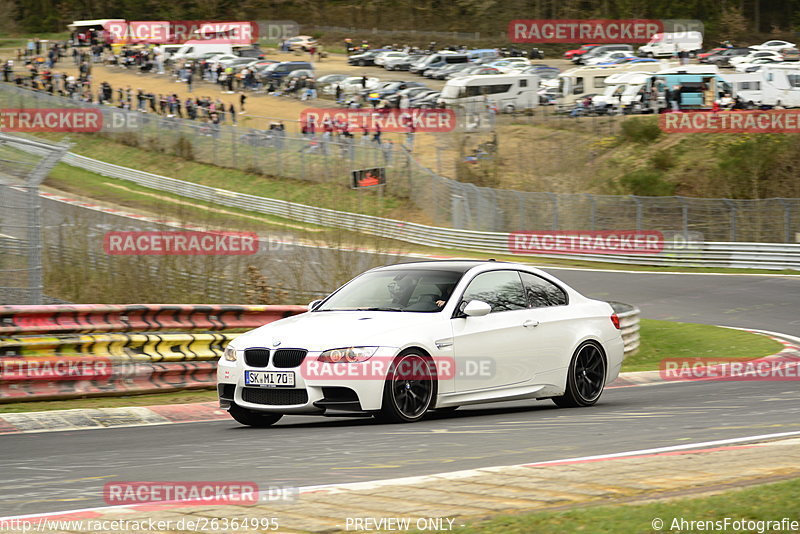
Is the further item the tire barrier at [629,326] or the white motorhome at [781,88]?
the white motorhome at [781,88]

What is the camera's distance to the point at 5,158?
42.1 feet

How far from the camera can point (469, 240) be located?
143 feet

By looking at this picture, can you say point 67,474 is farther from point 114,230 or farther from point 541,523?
point 114,230

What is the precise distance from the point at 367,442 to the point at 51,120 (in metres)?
47.8

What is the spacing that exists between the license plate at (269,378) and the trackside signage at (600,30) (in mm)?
95024

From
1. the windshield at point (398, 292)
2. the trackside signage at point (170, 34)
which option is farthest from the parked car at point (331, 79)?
the windshield at point (398, 292)

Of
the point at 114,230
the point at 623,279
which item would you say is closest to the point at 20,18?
the point at 623,279

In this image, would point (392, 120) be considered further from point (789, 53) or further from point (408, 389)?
point (408, 389)

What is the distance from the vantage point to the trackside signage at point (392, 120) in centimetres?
5476

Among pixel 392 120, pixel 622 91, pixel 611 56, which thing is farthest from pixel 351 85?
pixel 611 56

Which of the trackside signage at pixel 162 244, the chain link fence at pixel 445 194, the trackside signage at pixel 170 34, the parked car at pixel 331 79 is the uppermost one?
the trackside signage at pixel 170 34

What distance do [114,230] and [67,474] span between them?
12877 millimetres

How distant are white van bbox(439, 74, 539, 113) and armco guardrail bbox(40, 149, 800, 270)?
16614 millimetres

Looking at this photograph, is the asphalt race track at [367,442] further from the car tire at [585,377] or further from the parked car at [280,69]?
the parked car at [280,69]
